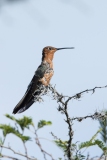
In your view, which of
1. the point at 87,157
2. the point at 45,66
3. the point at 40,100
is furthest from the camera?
the point at 45,66

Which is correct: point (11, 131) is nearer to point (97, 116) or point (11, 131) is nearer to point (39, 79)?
point (97, 116)

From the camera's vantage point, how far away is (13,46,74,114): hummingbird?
6.27 meters

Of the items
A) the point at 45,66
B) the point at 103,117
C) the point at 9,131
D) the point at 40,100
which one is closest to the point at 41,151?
the point at 9,131

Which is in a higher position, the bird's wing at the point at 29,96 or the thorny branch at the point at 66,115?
the bird's wing at the point at 29,96

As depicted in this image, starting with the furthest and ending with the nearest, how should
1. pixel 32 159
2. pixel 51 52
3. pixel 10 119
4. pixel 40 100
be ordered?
pixel 51 52
pixel 40 100
pixel 10 119
pixel 32 159

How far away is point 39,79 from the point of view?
26.8ft

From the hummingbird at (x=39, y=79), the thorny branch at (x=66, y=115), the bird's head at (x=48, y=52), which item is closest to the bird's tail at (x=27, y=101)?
the hummingbird at (x=39, y=79)

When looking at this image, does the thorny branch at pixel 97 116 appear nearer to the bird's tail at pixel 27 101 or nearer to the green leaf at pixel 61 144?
the green leaf at pixel 61 144

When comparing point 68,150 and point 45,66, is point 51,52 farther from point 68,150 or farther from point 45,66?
point 68,150

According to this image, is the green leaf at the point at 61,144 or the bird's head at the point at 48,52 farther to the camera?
the bird's head at the point at 48,52

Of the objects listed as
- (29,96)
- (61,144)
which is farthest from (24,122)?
(29,96)

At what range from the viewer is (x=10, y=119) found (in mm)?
3330

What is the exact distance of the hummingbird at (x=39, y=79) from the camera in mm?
6266

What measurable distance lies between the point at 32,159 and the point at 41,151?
0.50 ft
